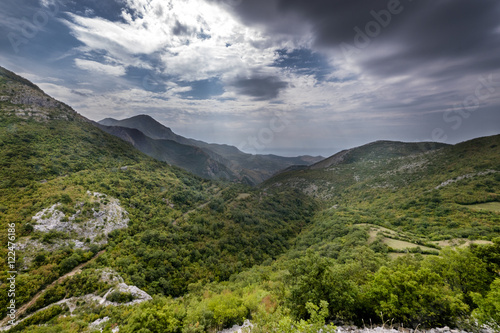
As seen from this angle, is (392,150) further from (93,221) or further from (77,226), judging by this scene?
(77,226)

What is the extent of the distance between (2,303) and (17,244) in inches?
493

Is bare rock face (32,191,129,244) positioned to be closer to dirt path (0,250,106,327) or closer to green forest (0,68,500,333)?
green forest (0,68,500,333)

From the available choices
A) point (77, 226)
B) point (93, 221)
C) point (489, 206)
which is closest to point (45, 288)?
point (77, 226)

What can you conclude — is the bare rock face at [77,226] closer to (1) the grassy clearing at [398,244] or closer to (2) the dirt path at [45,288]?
(2) the dirt path at [45,288]

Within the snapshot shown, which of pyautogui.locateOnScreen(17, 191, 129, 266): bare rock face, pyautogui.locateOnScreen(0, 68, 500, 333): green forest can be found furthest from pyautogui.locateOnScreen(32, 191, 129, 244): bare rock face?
pyautogui.locateOnScreen(0, 68, 500, 333): green forest

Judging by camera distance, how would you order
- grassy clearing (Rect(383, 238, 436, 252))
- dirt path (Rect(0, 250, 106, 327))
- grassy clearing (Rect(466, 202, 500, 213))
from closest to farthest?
dirt path (Rect(0, 250, 106, 327))
grassy clearing (Rect(383, 238, 436, 252))
grassy clearing (Rect(466, 202, 500, 213))

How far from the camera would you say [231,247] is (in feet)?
207

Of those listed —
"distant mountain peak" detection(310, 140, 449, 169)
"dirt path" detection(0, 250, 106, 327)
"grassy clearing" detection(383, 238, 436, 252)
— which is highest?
"distant mountain peak" detection(310, 140, 449, 169)

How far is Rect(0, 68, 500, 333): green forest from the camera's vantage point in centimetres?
1642

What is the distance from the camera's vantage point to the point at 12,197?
4197cm

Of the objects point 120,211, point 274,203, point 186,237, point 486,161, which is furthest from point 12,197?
point 486,161

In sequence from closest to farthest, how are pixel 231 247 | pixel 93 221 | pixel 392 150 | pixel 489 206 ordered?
pixel 93 221, pixel 489 206, pixel 231 247, pixel 392 150

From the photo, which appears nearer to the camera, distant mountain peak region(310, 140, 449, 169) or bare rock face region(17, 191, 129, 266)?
bare rock face region(17, 191, 129, 266)

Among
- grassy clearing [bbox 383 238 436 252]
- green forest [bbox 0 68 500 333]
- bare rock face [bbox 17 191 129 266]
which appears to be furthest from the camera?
grassy clearing [bbox 383 238 436 252]
